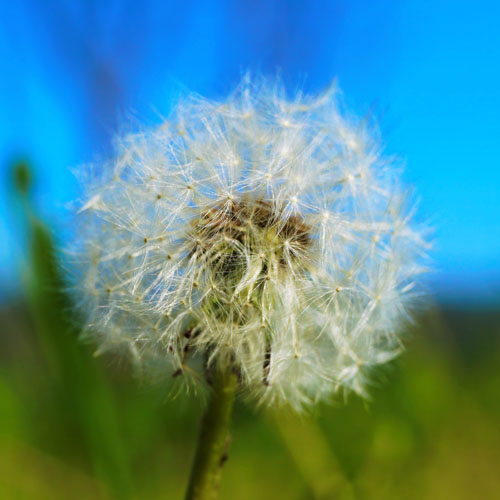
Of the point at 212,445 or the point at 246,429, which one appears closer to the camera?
the point at 212,445

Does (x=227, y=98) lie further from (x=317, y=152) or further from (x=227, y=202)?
(x=227, y=202)

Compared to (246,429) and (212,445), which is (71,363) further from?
(246,429)

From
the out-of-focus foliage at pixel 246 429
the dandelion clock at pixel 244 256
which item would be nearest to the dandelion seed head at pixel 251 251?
the dandelion clock at pixel 244 256

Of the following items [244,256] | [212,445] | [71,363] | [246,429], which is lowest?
[212,445]

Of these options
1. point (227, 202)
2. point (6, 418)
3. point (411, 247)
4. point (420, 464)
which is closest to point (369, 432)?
point (420, 464)

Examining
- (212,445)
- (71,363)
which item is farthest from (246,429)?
(212,445)

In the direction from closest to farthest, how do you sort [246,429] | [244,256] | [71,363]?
[244,256] → [71,363] → [246,429]
